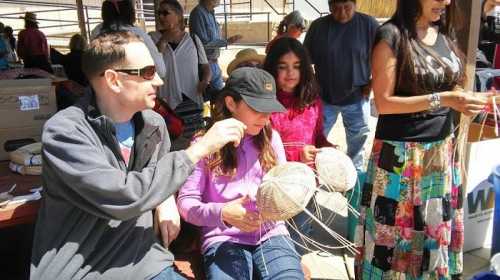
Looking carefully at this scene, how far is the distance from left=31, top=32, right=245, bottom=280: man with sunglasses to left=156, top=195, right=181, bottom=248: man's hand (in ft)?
0.32

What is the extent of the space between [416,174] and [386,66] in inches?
21.7

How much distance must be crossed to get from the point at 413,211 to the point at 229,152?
995mm

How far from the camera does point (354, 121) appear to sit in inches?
159

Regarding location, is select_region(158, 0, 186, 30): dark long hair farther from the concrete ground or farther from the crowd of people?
the concrete ground

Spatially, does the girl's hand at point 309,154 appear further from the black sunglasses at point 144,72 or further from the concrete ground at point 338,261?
the concrete ground at point 338,261

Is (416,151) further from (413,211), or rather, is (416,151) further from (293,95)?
(293,95)

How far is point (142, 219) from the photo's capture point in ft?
5.90

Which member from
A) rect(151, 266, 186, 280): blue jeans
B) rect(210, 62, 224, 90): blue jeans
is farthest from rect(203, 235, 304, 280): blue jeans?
rect(210, 62, 224, 90): blue jeans

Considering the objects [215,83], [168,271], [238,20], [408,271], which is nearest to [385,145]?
[408,271]

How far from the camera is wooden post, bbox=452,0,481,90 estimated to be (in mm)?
2900

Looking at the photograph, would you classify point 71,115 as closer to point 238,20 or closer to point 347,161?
point 347,161

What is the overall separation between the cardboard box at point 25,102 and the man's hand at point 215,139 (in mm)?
1190

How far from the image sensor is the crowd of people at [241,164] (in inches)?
61.5

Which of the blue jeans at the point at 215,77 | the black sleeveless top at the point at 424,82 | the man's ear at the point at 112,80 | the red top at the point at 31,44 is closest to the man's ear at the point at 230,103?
the man's ear at the point at 112,80
